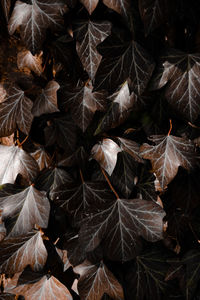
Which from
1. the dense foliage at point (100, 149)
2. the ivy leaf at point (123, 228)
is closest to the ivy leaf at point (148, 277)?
the dense foliage at point (100, 149)

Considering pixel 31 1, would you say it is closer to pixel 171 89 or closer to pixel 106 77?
pixel 106 77

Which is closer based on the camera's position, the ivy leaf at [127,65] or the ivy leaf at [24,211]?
the ivy leaf at [127,65]

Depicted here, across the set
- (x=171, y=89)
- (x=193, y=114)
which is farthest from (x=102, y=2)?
(x=193, y=114)

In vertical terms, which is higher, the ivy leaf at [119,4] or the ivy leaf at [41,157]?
the ivy leaf at [119,4]

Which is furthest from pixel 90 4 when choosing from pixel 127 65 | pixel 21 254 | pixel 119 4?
pixel 21 254

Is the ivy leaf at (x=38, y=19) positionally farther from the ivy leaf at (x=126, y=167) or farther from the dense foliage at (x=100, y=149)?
the ivy leaf at (x=126, y=167)

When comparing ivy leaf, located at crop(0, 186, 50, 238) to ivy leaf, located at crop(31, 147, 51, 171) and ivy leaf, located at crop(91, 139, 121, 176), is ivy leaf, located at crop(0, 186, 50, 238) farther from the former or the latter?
ivy leaf, located at crop(91, 139, 121, 176)
